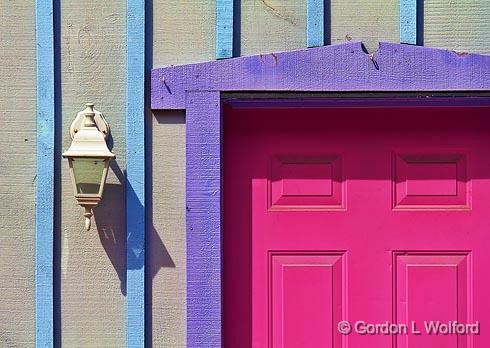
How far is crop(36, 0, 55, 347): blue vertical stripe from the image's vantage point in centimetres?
402

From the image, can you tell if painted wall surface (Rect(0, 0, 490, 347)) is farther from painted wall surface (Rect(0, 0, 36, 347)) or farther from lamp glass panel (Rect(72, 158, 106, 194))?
lamp glass panel (Rect(72, 158, 106, 194))

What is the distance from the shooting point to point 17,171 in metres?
4.04

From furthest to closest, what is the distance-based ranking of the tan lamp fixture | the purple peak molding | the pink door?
the pink door < the purple peak molding < the tan lamp fixture

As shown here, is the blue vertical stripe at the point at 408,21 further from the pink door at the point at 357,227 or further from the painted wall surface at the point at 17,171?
the painted wall surface at the point at 17,171

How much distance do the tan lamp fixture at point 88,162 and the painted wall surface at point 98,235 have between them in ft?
0.45

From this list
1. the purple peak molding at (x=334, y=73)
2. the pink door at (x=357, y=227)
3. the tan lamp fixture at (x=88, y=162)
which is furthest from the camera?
the pink door at (x=357, y=227)

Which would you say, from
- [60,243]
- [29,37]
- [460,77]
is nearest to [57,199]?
[60,243]

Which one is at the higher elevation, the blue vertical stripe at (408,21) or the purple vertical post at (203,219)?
the blue vertical stripe at (408,21)

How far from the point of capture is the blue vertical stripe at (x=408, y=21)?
3.98 metres

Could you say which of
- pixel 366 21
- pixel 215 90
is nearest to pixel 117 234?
pixel 215 90

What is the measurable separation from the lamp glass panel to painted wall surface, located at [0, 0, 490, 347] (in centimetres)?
15

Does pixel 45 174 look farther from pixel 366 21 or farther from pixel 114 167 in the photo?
pixel 366 21

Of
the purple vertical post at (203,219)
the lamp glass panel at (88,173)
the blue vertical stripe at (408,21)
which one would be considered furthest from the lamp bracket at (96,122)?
the blue vertical stripe at (408,21)

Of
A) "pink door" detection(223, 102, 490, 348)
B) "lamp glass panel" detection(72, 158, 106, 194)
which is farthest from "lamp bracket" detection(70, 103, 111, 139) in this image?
"pink door" detection(223, 102, 490, 348)
